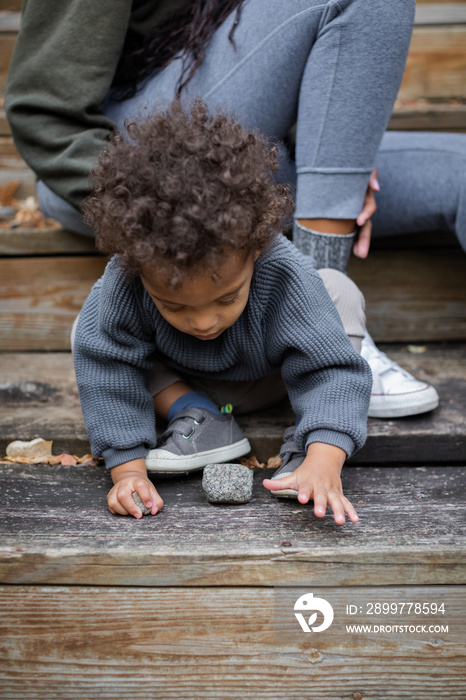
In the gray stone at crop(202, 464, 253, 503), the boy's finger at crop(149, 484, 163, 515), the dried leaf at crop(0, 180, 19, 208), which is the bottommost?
the boy's finger at crop(149, 484, 163, 515)

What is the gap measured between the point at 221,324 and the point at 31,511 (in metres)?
0.48

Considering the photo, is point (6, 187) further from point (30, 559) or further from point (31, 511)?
point (30, 559)

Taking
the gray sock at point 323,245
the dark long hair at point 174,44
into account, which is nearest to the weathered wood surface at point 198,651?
the gray sock at point 323,245

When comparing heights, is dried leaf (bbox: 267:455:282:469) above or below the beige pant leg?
below

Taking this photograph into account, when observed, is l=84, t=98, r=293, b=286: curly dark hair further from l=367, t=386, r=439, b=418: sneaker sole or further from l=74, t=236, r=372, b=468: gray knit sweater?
l=367, t=386, r=439, b=418: sneaker sole

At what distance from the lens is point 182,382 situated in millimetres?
1381

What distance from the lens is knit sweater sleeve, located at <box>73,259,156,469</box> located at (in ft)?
3.86

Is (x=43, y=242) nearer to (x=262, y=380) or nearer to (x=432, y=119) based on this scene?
(x=262, y=380)

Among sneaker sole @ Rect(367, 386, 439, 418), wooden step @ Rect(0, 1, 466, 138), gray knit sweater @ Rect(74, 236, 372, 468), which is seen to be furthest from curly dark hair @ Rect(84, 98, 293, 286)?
wooden step @ Rect(0, 1, 466, 138)

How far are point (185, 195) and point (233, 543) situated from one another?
1.83 ft

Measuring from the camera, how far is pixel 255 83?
1.42 m

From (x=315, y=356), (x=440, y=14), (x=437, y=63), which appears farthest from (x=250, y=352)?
(x=440, y=14)

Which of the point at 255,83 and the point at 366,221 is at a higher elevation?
the point at 255,83

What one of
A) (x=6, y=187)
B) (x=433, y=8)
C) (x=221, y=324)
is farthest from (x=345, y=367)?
(x=433, y=8)
